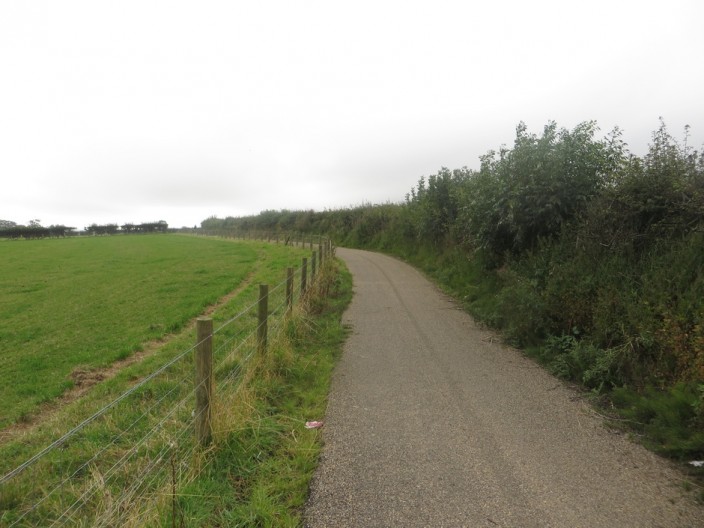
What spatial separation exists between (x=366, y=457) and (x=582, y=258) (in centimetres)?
546

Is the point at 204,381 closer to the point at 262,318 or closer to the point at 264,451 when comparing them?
the point at 264,451

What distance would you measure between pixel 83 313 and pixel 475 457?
12430mm

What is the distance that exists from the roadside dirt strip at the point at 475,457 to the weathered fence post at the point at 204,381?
110 cm

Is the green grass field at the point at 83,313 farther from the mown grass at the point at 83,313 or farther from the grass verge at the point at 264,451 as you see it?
the grass verge at the point at 264,451

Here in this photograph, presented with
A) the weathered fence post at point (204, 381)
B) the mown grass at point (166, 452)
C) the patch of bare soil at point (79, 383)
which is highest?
the weathered fence post at point (204, 381)

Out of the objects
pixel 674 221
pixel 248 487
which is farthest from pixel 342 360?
pixel 674 221

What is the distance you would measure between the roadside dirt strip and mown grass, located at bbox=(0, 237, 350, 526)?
42cm

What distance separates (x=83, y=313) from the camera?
12.0 metres

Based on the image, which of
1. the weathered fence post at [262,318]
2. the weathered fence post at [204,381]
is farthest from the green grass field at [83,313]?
the weathered fence post at [204,381]

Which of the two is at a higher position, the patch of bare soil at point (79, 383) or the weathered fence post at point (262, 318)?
the weathered fence post at point (262, 318)

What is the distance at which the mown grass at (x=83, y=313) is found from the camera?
286 inches

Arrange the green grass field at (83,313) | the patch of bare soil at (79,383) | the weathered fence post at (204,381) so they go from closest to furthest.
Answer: the weathered fence post at (204,381) < the patch of bare soil at (79,383) < the green grass field at (83,313)

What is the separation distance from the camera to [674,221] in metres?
5.85

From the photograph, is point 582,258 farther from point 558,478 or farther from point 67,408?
point 67,408
